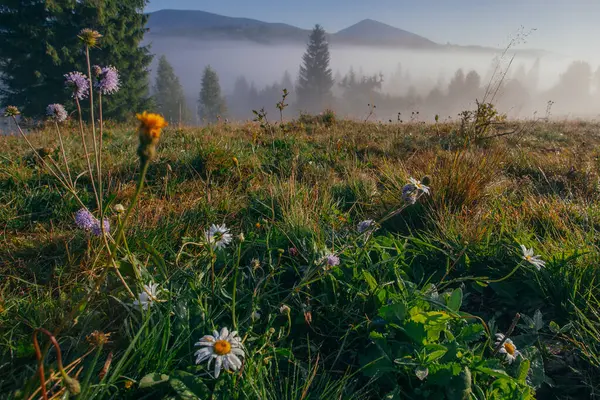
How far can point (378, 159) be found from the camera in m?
4.39

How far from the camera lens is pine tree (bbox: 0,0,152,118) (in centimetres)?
1964

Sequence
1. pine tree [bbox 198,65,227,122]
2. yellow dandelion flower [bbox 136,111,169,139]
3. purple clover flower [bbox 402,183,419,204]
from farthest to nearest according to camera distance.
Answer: pine tree [bbox 198,65,227,122] < purple clover flower [bbox 402,183,419,204] < yellow dandelion flower [bbox 136,111,169,139]

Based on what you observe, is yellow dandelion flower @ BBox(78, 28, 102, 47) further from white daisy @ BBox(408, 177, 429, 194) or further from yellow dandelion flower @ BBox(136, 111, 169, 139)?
white daisy @ BBox(408, 177, 429, 194)

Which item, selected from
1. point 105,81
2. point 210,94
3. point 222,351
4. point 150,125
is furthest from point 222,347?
point 210,94

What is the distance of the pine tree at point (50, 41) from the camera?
64.4 ft

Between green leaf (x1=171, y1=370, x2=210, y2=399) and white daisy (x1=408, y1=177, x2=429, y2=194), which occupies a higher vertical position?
white daisy (x1=408, y1=177, x2=429, y2=194)

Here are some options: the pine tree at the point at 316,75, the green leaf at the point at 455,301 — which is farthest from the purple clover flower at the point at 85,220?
the pine tree at the point at 316,75

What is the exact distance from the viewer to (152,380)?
1075 mm

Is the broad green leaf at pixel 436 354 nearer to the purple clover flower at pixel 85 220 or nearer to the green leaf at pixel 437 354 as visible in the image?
the green leaf at pixel 437 354

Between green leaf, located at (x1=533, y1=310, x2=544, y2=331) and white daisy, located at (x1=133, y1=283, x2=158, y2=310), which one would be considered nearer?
white daisy, located at (x1=133, y1=283, x2=158, y2=310)

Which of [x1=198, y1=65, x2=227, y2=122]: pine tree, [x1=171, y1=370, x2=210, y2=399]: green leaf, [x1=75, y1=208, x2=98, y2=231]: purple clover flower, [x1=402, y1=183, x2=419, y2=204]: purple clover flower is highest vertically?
[x1=402, y1=183, x2=419, y2=204]: purple clover flower

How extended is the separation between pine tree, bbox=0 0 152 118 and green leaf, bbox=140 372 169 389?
2267cm

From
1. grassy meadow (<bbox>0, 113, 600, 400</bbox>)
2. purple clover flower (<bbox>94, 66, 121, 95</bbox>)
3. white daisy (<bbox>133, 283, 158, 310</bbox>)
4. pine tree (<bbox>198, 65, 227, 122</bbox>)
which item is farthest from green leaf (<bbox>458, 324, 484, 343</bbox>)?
pine tree (<bbox>198, 65, 227, 122</bbox>)

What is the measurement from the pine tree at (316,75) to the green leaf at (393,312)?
8494cm
